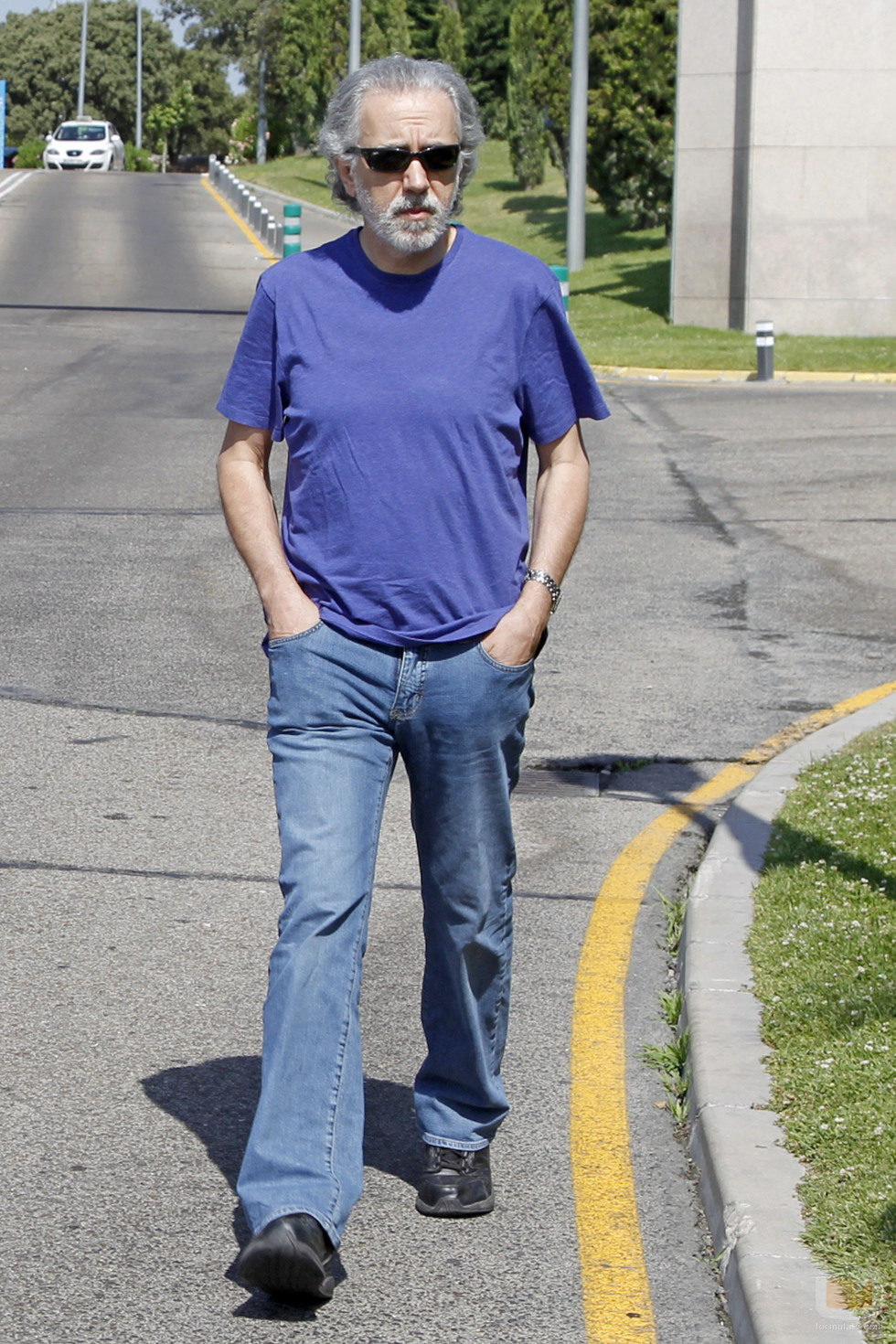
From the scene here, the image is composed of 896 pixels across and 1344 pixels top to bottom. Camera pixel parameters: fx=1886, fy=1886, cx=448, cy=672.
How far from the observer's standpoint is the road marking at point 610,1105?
10.9 feet

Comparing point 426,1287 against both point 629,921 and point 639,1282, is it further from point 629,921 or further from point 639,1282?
point 629,921

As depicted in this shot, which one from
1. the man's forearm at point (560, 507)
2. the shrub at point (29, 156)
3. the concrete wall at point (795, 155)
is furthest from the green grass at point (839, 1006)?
the shrub at point (29, 156)

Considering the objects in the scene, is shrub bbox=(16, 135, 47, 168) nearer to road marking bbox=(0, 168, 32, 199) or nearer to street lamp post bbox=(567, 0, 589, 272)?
road marking bbox=(0, 168, 32, 199)

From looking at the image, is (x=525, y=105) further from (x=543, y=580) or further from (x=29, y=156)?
(x=543, y=580)

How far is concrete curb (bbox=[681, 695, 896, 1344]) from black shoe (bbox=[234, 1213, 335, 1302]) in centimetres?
72

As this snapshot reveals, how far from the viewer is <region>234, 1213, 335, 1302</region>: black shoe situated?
3.09 meters

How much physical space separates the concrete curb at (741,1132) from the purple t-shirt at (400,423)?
1170 mm

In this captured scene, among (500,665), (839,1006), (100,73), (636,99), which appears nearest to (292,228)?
(636,99)

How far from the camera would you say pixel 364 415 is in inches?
129

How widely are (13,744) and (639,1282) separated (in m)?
4.22

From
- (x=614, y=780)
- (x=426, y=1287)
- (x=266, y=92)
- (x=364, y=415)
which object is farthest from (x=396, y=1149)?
(x=266, y=92)

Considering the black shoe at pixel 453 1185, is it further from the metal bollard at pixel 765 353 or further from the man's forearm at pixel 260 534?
the metal bollard at pixel 765 353

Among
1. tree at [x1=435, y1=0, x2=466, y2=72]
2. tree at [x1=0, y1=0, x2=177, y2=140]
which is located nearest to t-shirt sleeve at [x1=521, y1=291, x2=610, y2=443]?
tree at [x1=435, y1=0, x2=466, y2=72]

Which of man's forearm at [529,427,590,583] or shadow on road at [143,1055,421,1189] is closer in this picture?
man's forearm at [529,427,590,583]
